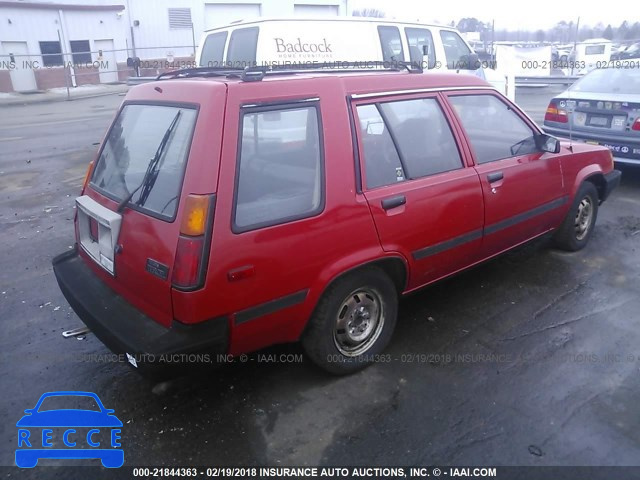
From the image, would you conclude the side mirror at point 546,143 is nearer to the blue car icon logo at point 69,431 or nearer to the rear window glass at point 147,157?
the rear window glass at point 147,157

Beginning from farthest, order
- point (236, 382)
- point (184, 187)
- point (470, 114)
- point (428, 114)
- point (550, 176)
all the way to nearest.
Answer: point (550, 176), point (470, 114), point (428, 114), point (236, 382), point (184, 187)

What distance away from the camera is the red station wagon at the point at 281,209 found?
254cm

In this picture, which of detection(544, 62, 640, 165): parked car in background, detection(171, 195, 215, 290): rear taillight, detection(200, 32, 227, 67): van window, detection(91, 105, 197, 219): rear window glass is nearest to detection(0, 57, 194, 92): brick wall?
detection(200, 32, 227, 67): van window

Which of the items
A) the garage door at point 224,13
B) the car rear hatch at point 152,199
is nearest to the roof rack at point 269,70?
the car rear hatch at point 152,199

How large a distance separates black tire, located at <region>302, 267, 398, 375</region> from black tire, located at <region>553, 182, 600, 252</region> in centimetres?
231

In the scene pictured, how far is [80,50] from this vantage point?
2638 cm

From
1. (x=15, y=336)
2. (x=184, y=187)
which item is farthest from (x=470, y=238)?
(x=15, y=336)

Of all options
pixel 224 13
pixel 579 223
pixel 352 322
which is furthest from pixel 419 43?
pixel 224 13

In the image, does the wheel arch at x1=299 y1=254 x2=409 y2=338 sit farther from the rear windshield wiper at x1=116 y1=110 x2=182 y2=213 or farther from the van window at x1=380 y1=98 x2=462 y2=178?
the rear windshield wiper at x1=116 y1=110 x2=182 y2=213

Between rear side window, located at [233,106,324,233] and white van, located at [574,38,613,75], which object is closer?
rear side window, located at [233,106,324,233]

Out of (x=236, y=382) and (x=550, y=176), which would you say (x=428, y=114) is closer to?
(x=550, y=176)

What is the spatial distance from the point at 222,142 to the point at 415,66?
5.71 feet

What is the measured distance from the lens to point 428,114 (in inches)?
139

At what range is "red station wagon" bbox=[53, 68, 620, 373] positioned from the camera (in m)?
2.54
